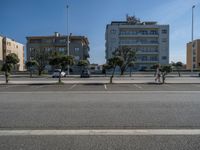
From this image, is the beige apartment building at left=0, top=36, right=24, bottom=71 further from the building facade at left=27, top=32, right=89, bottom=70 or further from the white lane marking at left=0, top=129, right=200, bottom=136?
the white lane marking at left=0, top=129, right=200, bottom=136

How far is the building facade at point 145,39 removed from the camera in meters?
78.8

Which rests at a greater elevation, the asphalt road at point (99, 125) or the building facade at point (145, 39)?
the building facade at point (145, 39)

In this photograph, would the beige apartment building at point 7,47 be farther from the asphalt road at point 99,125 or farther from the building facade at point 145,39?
the asphalt road at point 99,125

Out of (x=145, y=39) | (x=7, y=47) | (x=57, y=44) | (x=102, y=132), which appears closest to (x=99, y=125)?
(x=102, y=132)

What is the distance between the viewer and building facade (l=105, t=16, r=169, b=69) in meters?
78.8

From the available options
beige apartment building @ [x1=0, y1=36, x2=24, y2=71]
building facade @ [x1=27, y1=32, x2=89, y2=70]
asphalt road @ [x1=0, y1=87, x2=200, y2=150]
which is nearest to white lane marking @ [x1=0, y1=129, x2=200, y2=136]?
asphalt road @ [x1=0, y1=87, x2=200, y2=150]

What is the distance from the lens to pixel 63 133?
602cm

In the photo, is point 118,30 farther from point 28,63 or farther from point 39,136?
point 39,136

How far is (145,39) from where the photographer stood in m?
79.7

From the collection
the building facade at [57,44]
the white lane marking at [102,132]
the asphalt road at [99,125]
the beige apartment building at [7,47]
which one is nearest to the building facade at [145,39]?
the building facade at [57,44]
